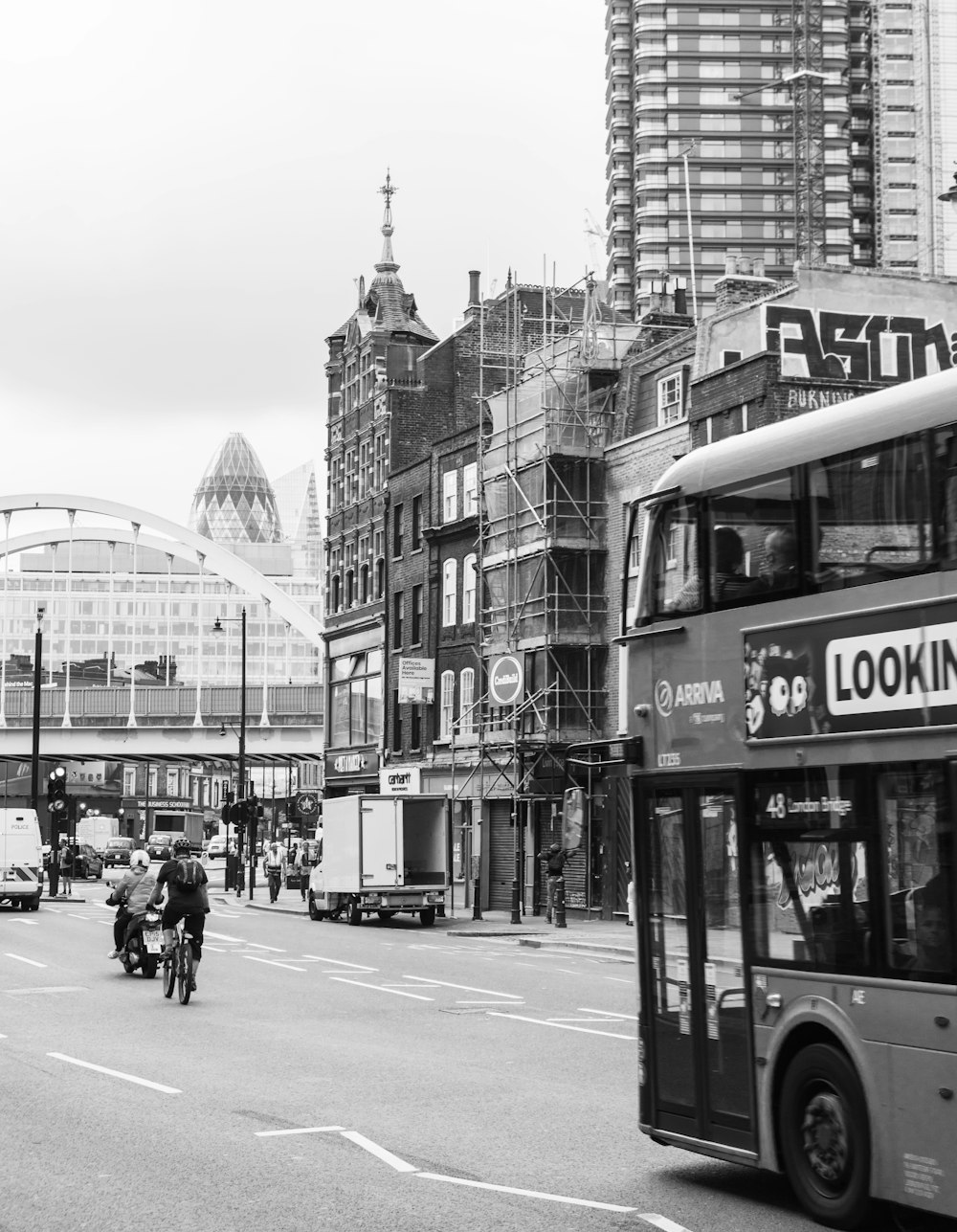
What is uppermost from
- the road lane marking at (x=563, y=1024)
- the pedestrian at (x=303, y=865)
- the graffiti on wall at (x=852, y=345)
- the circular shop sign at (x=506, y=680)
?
the graffiti on wall at (x=852, y=345)

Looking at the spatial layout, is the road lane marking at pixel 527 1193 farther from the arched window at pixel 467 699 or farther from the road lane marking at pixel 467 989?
the arched window at pixel 467 699

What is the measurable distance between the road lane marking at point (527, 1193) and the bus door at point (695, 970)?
763mm

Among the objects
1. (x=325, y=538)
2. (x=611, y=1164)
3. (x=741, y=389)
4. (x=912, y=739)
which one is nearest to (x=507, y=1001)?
(x=611, y=1164)

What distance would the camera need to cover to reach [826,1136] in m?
9.01

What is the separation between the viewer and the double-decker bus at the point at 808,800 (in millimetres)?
8445

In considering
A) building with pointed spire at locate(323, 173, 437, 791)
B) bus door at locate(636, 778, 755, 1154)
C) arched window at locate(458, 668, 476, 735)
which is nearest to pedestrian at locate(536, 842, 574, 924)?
arched window at locate(458, 668, 476, 735)

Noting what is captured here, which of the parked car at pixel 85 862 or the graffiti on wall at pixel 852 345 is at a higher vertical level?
the graffiti on wall at pixel 852 345

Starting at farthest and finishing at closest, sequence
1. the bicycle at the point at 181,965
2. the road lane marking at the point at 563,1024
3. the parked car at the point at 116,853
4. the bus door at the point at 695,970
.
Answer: the parked car at the point at 116,853
the bicycle at the point at 181,965
the road lane marking at the point at 563,1024
the bus door at the point at 695,970

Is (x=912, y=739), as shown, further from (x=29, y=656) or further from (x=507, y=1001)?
(x=29, y=656)

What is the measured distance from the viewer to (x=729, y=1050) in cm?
976

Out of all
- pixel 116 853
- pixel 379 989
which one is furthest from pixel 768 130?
pixel 379 989

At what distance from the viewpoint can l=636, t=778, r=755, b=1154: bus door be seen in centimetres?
973

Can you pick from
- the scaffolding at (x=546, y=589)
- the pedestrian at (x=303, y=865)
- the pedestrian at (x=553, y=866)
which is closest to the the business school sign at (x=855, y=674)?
the pedestrian at (x=553, y=866)

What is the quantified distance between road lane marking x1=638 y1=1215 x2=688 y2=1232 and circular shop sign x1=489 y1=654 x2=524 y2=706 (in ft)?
115
